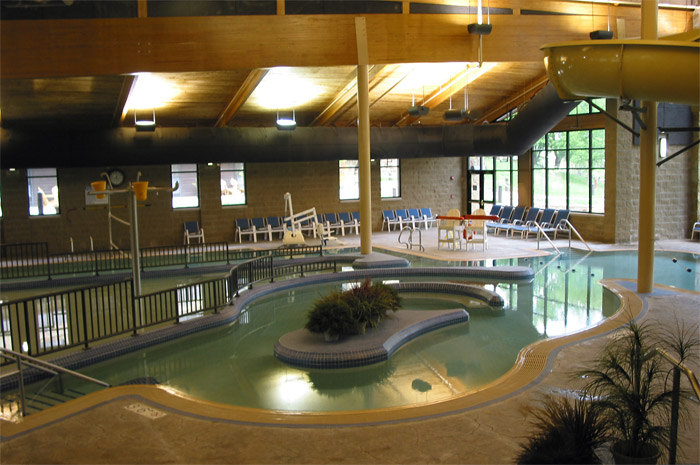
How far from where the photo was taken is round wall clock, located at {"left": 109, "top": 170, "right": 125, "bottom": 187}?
18062 millimetres

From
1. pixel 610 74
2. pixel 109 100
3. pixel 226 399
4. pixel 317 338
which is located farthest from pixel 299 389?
pixel 109 100

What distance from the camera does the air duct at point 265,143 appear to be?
14.5 m

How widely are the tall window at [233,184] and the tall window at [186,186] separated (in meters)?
0.87

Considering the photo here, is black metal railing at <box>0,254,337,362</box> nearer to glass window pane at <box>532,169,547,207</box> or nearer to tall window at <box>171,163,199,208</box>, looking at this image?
tall window at <box>171,163,199,208</box>

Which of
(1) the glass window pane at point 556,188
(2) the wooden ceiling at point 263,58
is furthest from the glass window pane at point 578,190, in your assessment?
(2) the wooden ceiling at point 263,58

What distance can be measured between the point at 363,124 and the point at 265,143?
3827 mm

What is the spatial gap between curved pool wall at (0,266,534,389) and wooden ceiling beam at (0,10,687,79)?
4.50 metres

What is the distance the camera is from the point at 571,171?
18.5 m

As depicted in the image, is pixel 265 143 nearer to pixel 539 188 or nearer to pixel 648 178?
pixel 539 188

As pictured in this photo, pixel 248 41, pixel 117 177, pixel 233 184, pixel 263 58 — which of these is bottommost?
pixel 233 184

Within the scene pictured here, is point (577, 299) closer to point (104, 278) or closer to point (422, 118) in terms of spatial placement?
point (104, 278)

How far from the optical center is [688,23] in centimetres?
1572

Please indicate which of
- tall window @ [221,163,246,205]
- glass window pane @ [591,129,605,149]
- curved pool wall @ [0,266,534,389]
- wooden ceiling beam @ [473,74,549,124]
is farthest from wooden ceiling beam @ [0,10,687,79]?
tall window @ [221,163,246,205]

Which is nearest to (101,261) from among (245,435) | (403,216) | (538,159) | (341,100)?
Result: (341,100)
